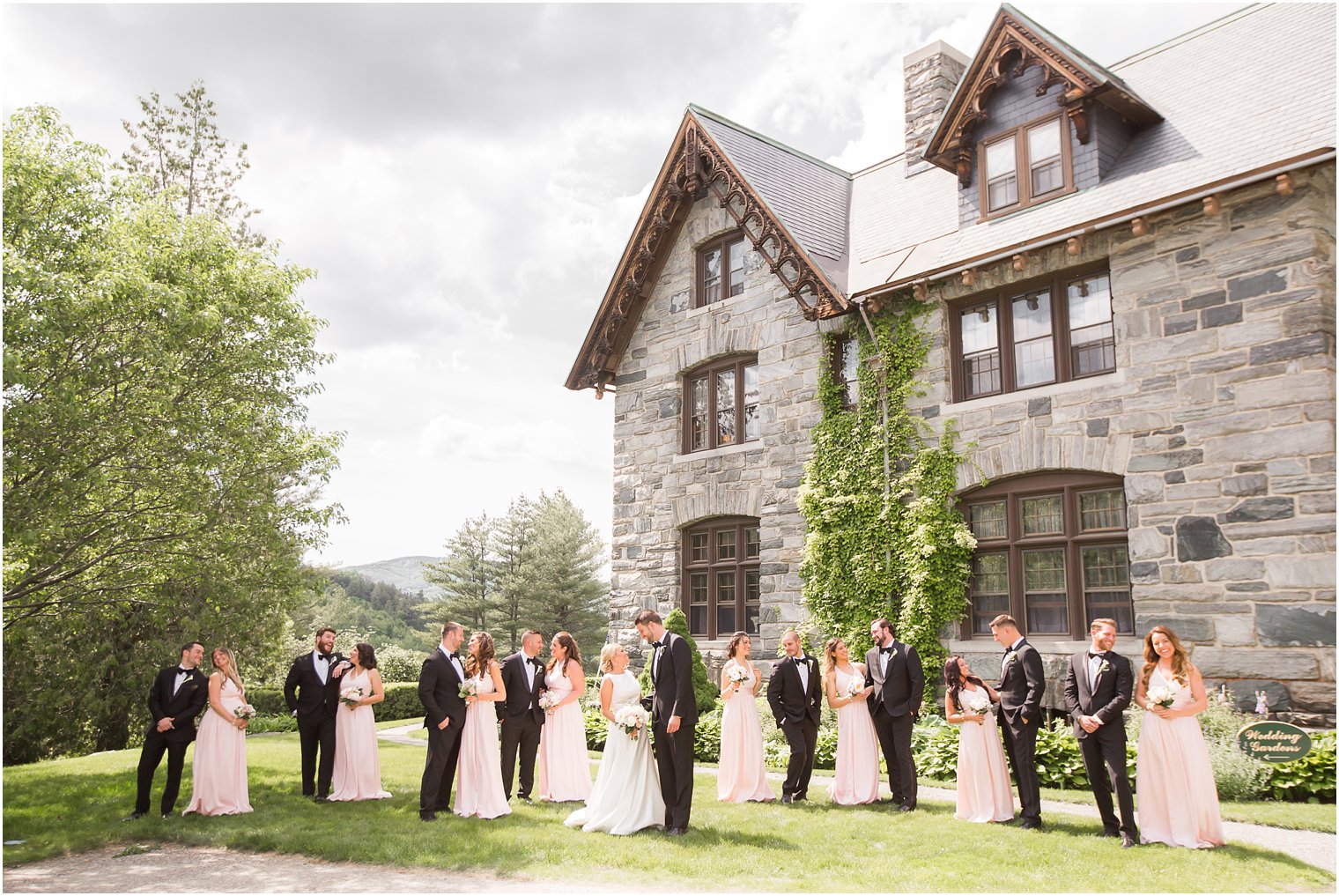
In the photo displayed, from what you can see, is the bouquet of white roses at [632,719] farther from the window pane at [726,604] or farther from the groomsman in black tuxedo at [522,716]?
the window pane at [726,604]

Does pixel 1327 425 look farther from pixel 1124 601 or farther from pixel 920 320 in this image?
pixel 920 320

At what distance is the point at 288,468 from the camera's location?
14047mm

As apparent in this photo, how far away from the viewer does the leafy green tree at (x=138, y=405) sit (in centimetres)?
1060

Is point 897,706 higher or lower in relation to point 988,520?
lower

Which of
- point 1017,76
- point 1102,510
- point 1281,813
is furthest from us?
point 1017,76

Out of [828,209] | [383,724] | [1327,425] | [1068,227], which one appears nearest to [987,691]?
[1327,425]

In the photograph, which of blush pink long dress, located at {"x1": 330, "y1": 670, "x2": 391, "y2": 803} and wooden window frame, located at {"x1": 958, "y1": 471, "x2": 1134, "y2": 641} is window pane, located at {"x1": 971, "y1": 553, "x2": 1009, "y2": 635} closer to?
wooden window frame, located at {"x1": 958, "y1": 471, "x2": 1134, "y2": 641}

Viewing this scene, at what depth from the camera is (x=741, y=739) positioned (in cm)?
1057

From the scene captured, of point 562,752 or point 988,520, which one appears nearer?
point 562,752

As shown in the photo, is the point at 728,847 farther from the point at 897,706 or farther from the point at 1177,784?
the point at 1177,784

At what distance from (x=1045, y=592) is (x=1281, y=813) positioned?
438 cm

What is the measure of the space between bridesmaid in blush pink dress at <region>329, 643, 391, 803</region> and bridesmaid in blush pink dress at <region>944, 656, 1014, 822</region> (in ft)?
20.1

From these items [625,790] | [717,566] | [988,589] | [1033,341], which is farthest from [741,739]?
[1033,341]

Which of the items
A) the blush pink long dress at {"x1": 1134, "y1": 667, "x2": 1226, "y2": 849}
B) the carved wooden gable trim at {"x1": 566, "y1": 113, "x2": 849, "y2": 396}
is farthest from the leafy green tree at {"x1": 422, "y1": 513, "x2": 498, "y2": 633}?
the blush pink long dress at {"x1": 1134, "y1": 667, "x2": 1226, "y2": 849}
